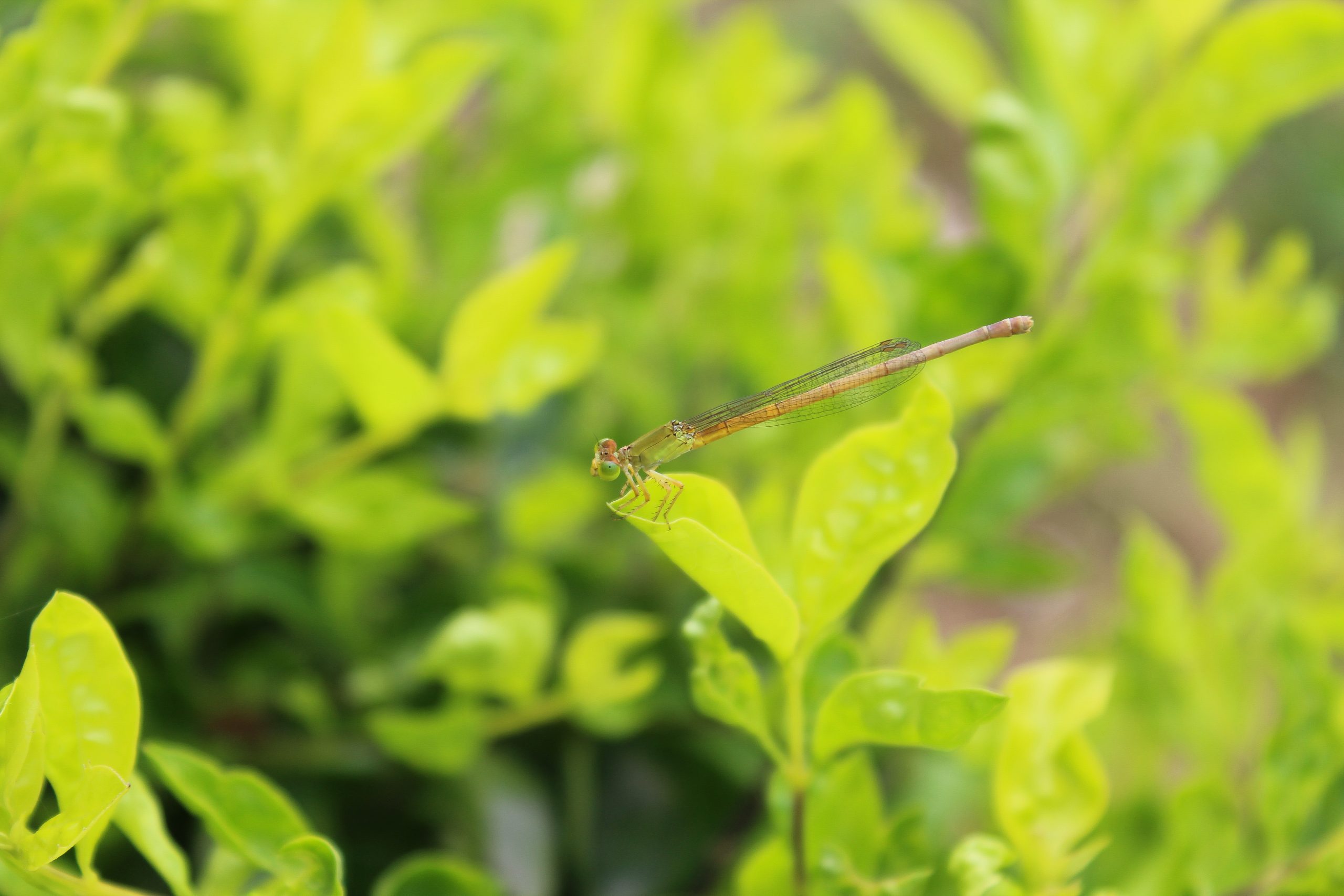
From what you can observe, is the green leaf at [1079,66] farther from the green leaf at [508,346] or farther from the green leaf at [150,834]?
the green leaf at [150,834]

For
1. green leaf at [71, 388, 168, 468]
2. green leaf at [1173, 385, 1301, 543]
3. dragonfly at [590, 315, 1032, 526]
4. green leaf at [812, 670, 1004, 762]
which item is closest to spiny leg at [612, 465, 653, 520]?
dragonfly at [590, 315, 1032, 526]

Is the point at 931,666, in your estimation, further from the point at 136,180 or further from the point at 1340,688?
the point at 136,180

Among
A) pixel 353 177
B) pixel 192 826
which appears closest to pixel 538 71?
pixel 353 177

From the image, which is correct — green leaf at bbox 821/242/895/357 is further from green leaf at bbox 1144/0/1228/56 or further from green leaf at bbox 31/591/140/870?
green leaf at bbox 31/591/140/870

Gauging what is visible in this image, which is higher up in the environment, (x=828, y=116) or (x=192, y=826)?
(x=828, y=116)

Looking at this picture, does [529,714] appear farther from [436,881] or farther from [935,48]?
[935,48]

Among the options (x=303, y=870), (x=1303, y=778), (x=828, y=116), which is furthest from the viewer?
(x=828, y=116)
